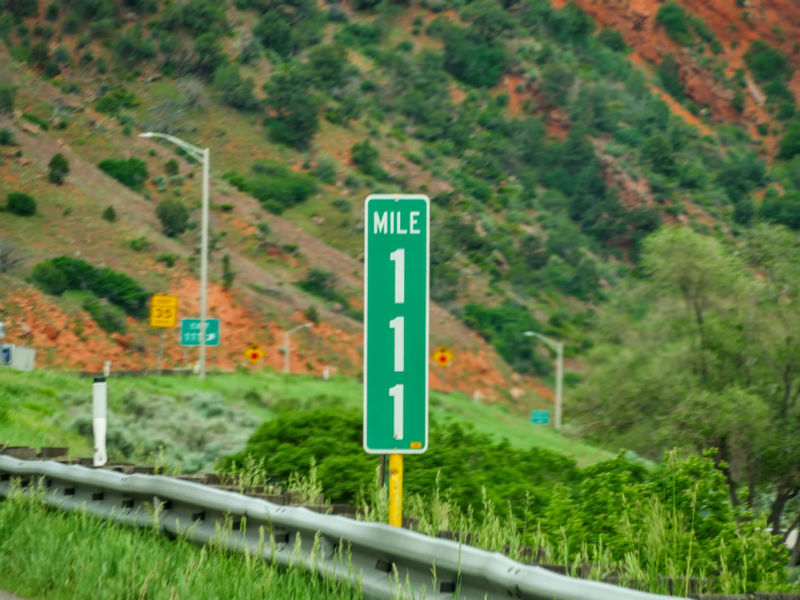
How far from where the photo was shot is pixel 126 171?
82938 mm

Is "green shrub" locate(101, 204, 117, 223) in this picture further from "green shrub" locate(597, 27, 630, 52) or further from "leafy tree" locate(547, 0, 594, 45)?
"green shrub" locate(597, 27, 630, 52)

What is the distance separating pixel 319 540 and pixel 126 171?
260ft

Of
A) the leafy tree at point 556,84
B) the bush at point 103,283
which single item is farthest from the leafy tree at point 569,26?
the bush at point 103,283

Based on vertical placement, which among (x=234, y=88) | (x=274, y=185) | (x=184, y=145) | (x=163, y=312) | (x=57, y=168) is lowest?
(x=163, y=312)

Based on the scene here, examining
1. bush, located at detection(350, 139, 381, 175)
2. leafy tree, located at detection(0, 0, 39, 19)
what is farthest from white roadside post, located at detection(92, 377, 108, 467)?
leafy tree, located at detection(0, 0, 39, 19)

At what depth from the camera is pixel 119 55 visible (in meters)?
97.0

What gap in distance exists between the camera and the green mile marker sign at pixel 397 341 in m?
6.36

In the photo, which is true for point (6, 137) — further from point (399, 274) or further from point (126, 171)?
point (399, 274)

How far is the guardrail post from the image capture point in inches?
256

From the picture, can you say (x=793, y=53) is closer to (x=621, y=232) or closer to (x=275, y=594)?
(x=621, y=232)

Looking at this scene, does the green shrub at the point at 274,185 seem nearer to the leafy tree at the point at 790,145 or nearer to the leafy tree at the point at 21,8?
the leafy tree at the point at 21,8

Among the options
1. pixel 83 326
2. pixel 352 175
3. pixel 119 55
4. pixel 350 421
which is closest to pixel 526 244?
pixel 352 175

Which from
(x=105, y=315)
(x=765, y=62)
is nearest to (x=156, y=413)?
(x=105, y=315)

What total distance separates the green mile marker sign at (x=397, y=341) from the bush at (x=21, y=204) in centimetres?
6896
